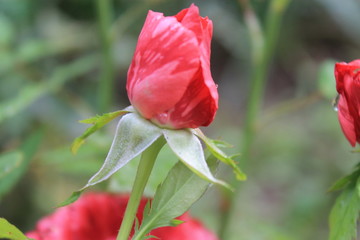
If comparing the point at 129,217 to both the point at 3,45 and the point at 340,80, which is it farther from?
the point at 3,45

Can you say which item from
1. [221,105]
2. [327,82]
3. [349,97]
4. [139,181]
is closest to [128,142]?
[139,181]

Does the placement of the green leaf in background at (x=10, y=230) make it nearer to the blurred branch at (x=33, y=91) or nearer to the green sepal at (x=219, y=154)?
the green sepal at (x=219, y=154)

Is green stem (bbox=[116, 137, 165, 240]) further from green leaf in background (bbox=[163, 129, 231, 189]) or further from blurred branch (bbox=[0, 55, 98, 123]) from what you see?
blurred branch (bbox=[0, 55, 98, 123])

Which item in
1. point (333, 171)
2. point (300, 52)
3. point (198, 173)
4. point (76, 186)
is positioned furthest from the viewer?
point (300, 52)

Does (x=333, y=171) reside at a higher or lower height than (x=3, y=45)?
lower

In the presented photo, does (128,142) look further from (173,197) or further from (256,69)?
(256,69)

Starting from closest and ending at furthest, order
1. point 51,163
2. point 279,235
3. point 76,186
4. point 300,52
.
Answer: point 51,163 → point 279,235 → point 76,186 → point 300,52

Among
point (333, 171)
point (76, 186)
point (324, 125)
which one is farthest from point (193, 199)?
point (324, 125)
